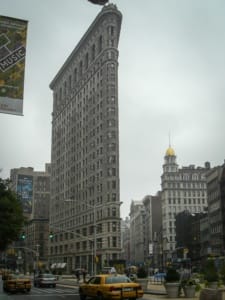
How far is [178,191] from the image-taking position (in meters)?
173

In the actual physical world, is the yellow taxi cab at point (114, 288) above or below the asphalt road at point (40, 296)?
above

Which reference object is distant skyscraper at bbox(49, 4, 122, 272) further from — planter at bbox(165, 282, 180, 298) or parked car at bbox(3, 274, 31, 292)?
planter at bbox(165, 282, 180, 298)

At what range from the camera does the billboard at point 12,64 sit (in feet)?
59.4

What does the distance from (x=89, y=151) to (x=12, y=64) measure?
104590 millimetres

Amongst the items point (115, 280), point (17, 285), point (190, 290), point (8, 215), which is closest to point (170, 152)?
point (8, 215)

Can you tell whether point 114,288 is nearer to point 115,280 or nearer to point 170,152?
point 115,280

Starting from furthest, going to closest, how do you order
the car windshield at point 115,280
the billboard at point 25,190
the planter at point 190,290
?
the billboard at point 25,190 < the planter at point 190,290 < the car windshield at point 115,280

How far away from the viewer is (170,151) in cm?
17850

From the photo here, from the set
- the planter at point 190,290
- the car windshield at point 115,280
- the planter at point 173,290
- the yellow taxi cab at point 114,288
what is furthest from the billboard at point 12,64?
the planter at point 173,290

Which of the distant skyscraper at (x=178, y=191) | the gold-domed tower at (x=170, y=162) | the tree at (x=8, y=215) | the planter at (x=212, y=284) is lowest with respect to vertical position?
the planter at (x=212, y=284)

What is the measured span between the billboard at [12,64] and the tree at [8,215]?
88.3 feet

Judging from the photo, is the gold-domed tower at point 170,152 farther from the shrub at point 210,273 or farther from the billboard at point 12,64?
the billboard at point 12,64

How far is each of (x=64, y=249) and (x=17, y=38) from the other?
119m

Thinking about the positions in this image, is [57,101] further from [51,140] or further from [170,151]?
[170,151]
